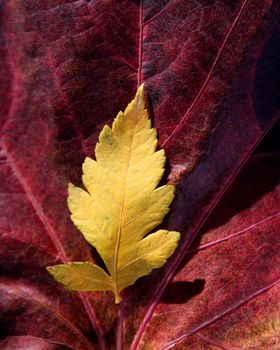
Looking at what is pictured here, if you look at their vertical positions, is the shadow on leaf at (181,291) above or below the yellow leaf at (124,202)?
below

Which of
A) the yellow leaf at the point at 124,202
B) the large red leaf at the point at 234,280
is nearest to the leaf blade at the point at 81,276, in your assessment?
the yellow leaf at the point at 124,202

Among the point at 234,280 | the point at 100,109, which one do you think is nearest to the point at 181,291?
the point at 234,280

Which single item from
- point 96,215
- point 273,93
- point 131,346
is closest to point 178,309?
point 131,346

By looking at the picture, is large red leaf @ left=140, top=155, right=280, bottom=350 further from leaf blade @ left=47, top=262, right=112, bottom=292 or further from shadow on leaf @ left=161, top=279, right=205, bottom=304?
leaf blade @ left=47, top=262, right=112, bottom=292

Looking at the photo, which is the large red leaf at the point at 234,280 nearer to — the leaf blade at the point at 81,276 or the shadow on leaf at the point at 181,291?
the shadow on leaf at the point at 181,291

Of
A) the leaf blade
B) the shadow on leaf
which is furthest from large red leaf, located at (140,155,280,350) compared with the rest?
the leaf blade
